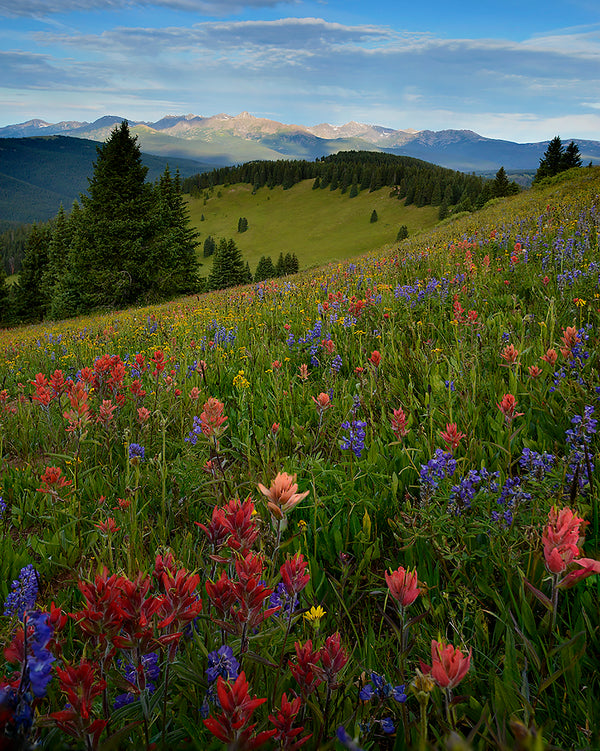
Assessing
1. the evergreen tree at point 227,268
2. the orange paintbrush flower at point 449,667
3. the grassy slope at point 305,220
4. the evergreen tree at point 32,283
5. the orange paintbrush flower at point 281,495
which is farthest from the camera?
the grassy slope at point 305,220

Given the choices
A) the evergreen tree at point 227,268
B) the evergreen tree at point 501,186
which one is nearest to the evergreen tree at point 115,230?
the evergreen tree at point 227,268

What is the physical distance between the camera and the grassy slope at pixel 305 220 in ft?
338

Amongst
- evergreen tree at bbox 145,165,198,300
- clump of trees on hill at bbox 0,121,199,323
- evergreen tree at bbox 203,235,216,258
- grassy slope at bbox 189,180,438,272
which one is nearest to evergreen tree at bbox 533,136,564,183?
grassy slope at bbox 189,180,438,272

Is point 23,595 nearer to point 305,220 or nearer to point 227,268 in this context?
point 227,268

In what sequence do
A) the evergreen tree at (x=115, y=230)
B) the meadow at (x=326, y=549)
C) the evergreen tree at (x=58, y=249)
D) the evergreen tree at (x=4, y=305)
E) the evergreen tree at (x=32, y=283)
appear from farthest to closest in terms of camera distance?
1. the evergreen tree at (x=4, y=305)
2. the evergreen tree at (x=32, y=283)
3. the evergreen tree at (x=58, y=249)
4. the evergreen tree at (x=115, y=230)
5. the meadow at (x=326, y=549)

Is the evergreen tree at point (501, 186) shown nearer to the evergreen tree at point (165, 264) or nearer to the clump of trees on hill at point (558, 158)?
the clump of trees on hill at point (558, 158)

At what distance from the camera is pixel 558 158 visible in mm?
54406

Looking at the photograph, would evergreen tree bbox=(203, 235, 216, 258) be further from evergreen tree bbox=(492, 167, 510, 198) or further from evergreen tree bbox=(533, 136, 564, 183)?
evergreen tree bbox=(533, 136, 564, 183)

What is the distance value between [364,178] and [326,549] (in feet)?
486

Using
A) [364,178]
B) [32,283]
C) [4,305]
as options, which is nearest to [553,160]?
[32,283]

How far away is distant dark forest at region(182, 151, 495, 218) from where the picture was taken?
356ft

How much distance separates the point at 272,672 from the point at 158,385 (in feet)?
10.1

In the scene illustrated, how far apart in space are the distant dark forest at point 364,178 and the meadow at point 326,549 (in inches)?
3604

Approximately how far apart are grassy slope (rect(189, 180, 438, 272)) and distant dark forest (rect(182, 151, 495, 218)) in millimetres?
3347
